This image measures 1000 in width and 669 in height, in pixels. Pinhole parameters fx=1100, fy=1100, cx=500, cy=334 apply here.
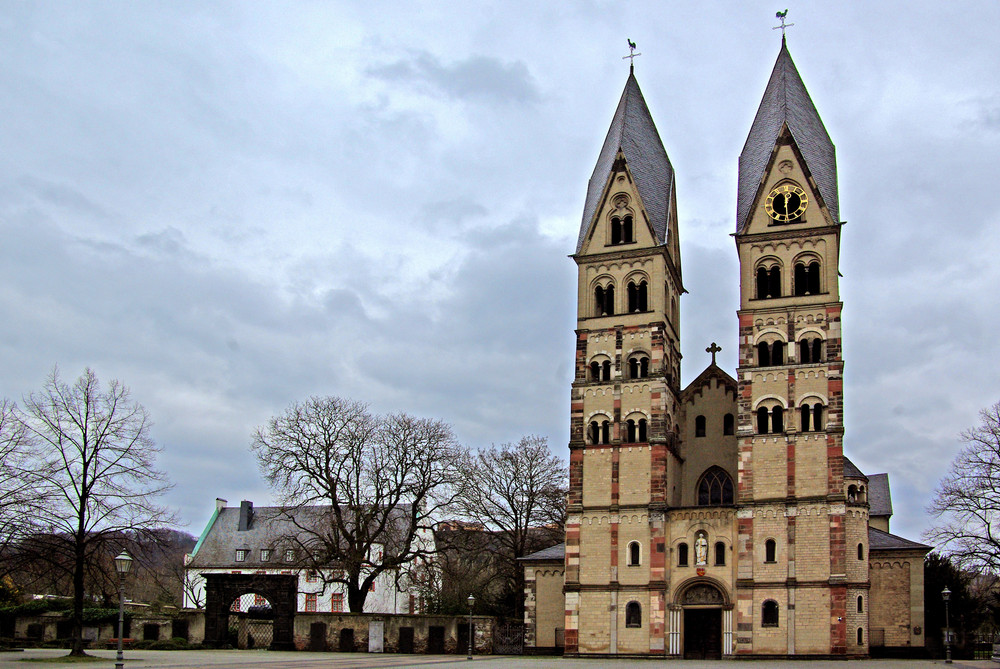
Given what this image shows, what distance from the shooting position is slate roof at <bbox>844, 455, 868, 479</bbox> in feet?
175

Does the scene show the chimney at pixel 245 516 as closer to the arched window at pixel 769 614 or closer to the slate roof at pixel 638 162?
the slate roof at pixel 638 162

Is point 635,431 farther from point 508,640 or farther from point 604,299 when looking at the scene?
point 508,640

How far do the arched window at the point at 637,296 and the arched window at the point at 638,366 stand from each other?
8.35 feet

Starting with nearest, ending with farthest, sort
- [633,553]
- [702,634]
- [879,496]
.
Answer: [702,634] → [633,553] → [879,496]

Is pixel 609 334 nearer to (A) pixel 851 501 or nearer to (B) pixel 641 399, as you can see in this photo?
(B) pixel 641 399

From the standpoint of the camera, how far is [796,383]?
5269cm

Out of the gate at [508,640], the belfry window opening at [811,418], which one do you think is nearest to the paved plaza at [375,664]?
the gate at [508,640]

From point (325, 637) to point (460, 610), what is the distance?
13886mm

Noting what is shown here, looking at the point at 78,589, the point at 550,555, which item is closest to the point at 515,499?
the point at 550,555

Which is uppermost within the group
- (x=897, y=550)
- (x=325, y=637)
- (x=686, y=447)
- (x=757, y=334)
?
(x=757, y=334)

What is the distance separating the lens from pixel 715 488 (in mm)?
56438

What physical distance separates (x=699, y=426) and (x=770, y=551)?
8750mm

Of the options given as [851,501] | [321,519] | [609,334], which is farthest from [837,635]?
[321,519]

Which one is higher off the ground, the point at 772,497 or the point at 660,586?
the point at 772,497
